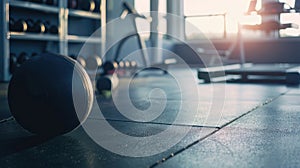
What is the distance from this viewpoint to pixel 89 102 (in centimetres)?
135

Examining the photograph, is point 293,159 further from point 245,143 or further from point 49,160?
point 49,160

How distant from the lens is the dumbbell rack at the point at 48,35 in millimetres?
3826

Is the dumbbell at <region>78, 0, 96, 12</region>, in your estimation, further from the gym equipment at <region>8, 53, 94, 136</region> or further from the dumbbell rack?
the gym equipment at <region>8, 53, 94, 136</region>

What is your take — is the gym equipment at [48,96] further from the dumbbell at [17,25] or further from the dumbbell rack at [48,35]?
the dumbbell at [17,25]

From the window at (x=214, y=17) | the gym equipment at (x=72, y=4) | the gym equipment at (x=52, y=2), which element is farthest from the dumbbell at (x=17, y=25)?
the window at (x=214, y=17)

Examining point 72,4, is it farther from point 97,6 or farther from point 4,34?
point 4,34

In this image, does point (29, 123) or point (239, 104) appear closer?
point (29, 123)

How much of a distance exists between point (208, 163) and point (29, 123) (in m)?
0.64

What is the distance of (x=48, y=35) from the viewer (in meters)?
4.44

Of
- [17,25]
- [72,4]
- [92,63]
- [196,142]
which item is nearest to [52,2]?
[72,4]

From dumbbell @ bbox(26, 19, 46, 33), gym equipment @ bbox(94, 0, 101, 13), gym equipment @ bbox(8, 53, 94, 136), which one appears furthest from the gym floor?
gym equipment @ bbox(94, 0, 101, 13)

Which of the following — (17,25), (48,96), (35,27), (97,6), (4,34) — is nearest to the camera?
(48,96)

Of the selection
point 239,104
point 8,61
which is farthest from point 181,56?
point 239,104

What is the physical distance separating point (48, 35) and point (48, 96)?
338 centimetres
